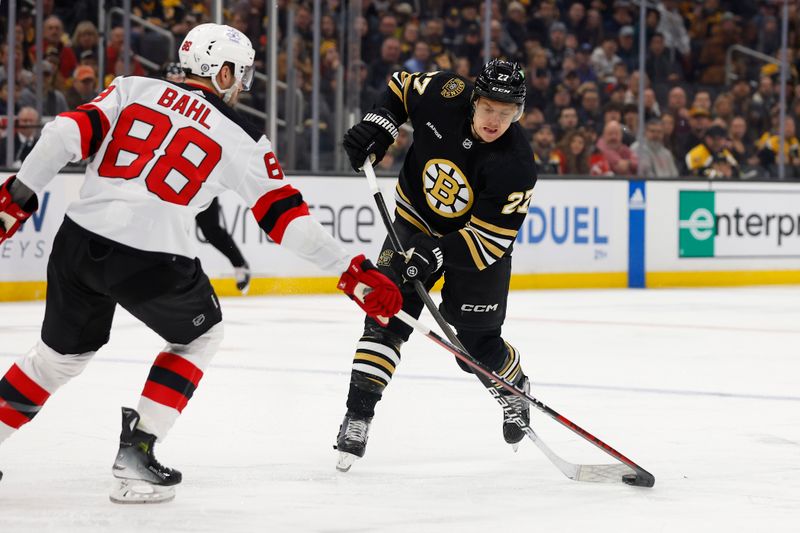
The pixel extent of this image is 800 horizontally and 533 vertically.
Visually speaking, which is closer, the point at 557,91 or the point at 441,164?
the point at 441,164

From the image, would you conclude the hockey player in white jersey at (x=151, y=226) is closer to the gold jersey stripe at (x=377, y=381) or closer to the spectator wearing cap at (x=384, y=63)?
the gold jersey stripe at (x=377, y=381)

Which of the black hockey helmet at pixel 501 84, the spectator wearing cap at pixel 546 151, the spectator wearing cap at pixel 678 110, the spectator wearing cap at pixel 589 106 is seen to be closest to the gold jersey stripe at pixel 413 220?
the black hockey helmet at pixel 501 84

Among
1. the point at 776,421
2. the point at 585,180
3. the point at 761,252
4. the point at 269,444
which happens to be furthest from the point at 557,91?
the point at 269,444

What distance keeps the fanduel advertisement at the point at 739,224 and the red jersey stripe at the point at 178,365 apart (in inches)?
301

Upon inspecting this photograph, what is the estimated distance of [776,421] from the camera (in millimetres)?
4074

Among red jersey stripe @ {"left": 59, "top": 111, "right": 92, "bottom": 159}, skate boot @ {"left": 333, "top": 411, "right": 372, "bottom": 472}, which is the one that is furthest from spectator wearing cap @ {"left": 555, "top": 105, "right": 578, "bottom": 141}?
red jersey stripe @ {"left": 59, "top": 111, "right": 92, "bottom": 159}

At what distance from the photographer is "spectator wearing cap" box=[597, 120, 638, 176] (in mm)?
9906

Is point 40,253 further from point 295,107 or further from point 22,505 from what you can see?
point 22,505

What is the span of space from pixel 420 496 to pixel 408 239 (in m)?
0.88

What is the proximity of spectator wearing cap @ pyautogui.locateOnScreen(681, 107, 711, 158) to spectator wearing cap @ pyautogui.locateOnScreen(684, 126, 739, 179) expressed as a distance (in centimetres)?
3

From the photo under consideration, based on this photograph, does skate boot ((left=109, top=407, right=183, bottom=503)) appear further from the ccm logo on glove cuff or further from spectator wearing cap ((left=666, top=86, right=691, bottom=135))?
spectator wearing cap ((left=666, top=86, right=691, bottom=135))

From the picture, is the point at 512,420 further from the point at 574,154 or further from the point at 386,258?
the point at 574,154

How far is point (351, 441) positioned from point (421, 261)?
496mm

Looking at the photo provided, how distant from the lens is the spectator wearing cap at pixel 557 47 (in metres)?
10.3
